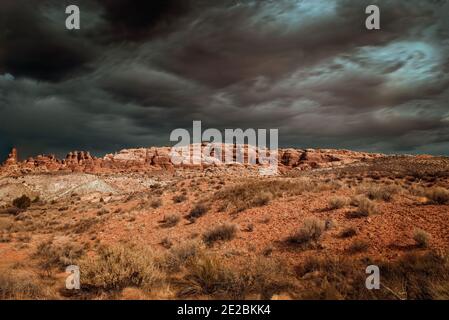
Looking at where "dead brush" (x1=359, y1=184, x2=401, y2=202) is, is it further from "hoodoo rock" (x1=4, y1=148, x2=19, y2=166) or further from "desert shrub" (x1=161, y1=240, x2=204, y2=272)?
"hoodoo rock" (x1=4, y1=148, x2=19, y2=166)

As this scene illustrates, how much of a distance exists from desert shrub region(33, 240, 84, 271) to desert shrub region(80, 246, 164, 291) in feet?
11.4

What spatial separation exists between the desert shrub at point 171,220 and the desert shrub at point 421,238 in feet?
34.1

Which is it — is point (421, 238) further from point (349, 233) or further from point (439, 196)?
point (439, 196)

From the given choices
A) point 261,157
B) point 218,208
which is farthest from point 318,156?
point 218,208

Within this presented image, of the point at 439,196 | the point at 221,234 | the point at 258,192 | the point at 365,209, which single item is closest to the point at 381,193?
Answer: the point at 439,196

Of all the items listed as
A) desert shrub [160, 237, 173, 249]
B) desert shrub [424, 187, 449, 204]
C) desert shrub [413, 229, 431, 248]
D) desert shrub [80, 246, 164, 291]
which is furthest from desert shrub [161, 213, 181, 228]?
desert shrub [424, 187, 449, 204]

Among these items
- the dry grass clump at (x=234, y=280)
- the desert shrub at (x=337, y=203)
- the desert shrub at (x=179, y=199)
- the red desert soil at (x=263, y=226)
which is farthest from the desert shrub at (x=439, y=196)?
the desert shrub at (x=179, y=199)

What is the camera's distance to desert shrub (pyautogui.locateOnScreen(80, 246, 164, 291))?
285 inches

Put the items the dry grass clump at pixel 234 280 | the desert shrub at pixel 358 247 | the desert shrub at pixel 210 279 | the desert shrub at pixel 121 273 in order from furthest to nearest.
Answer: the desert shrub at pixel 358 247 → the desert shrub at pixel 121 273 → the desert shrub at pixel 210 279 → the dry grass clump at pixel 234 280

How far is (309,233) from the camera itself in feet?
30.0

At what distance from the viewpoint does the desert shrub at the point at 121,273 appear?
7.25 meters

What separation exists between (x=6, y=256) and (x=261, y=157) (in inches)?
3496

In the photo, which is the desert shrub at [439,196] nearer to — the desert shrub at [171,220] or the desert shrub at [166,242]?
the desert shrub at [166,242]
